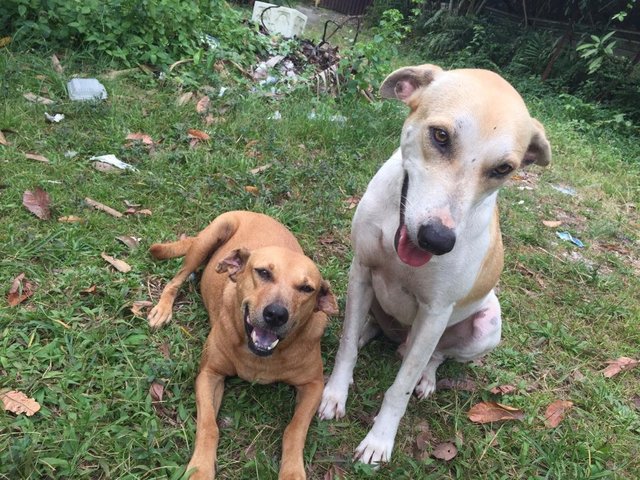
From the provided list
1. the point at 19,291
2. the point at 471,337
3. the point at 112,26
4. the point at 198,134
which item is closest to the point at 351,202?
the point at 198,134

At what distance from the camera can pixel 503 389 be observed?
10.7 ft

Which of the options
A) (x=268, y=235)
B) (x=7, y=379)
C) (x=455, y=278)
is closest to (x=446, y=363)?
(x=455, y=278)

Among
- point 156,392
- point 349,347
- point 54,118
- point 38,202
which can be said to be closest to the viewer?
point 156,392

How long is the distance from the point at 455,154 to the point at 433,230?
339 millimetres

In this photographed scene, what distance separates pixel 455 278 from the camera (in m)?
2.47

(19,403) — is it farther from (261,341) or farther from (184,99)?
(184,99)

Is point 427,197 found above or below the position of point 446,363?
above

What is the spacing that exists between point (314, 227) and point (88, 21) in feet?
11.2

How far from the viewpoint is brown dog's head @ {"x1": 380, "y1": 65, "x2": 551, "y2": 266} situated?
2088mm

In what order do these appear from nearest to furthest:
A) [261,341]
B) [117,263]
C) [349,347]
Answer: [261,341]
[349,347]
[117,263]

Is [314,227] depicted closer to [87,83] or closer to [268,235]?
[268,235]

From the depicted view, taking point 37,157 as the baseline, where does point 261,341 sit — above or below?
above

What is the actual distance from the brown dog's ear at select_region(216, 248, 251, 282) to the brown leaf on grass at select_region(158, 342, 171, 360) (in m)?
0.54

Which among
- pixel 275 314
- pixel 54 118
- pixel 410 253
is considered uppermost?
pixel 410 253
